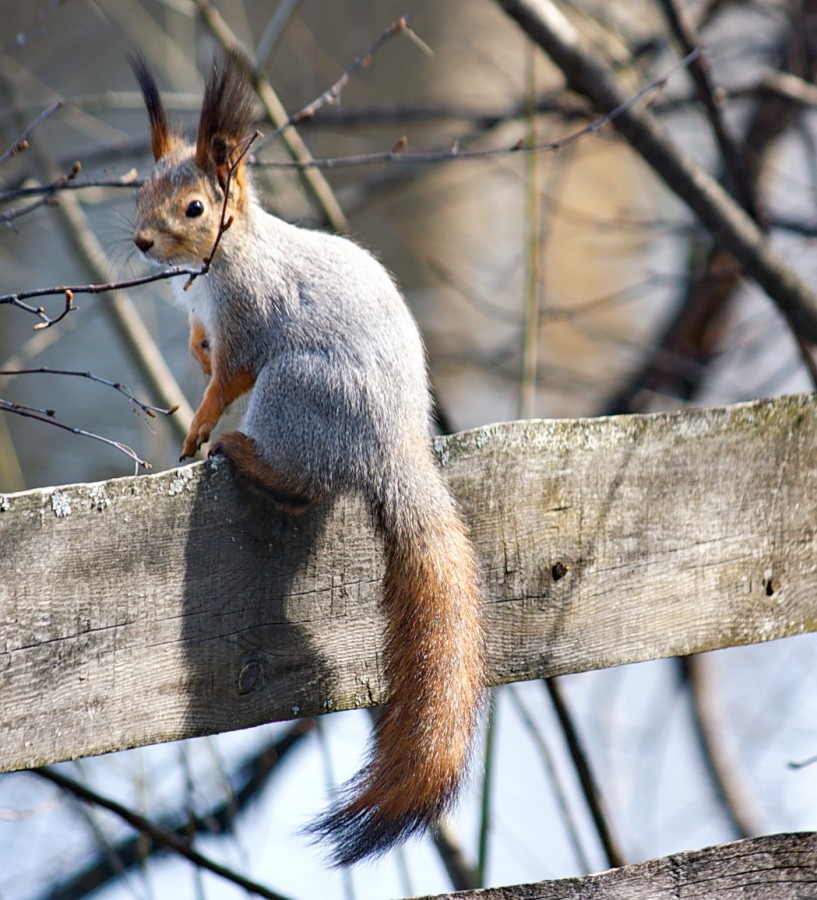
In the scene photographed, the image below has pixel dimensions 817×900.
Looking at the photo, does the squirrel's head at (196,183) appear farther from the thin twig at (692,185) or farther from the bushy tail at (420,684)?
the thin twig at (692,185)

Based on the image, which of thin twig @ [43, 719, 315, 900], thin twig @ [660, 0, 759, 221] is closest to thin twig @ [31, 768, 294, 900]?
thin twig @ [43, 719, 315, 900]

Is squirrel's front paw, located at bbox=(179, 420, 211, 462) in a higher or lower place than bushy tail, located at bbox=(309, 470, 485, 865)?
higher

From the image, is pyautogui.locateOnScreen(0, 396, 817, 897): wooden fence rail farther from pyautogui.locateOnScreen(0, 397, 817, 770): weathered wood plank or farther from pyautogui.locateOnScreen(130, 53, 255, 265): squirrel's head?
pyautogui.locateOnScreen(130, 53, 255, 265): squirrel's head

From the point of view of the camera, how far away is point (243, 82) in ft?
5.63

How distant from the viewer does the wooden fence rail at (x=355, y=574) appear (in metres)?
1.12

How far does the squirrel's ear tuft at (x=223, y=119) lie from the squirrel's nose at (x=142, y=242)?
0.47 feet

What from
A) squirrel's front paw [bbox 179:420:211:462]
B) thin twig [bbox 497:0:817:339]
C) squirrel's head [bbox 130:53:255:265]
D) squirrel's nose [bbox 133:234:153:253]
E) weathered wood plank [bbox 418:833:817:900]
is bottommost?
weathered wood plank [bbox 418:833:817:900]

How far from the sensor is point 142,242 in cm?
171

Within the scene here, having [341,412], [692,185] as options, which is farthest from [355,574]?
[692,185]

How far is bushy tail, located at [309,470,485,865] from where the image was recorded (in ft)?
3.98

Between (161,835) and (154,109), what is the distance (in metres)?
1.18

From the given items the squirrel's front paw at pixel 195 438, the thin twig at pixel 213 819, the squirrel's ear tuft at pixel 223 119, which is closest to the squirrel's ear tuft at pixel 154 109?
the squirrel's ear tuft at pixel 223 119

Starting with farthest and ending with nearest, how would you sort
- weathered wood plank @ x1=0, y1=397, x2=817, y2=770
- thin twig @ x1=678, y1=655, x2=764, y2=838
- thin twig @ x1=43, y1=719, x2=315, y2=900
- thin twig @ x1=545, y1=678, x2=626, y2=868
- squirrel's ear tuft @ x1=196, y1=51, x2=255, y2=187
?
thin twig @ x1=678, y1=655, x2=764, y2=838, thin twig @ x1=43, y1=719, x2=315, y2=900, thin twig @ x1=545, y1=678, x2=626, y2=868, squirrel's ear tuft @ x1=196, y1=51, x2=255, y2=187, weathered wood plank @ x1=0, y1=397, x2=817, y2=770

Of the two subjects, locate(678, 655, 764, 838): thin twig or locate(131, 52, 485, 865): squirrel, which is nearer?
locate(131, 52, 485, 865): squirrel
